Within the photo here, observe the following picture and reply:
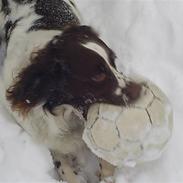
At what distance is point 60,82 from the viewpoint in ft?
5.99

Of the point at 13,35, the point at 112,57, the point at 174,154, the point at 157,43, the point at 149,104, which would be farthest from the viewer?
the point at 157,43

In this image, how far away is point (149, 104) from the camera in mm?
1806

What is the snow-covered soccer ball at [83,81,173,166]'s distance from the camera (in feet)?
5.82

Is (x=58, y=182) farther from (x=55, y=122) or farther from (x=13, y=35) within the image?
(x=13, y=35)

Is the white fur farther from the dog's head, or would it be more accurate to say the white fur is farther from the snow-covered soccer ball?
the snow-covered soccer ball

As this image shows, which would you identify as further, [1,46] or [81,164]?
[1,46]

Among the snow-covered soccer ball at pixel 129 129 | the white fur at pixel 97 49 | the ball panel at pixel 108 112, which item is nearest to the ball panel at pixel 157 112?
the snow-covered soccer ball at pixel 129 129

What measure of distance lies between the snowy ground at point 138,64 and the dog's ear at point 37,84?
0.95 feet

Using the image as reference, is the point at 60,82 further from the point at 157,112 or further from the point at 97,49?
the point at 157,112

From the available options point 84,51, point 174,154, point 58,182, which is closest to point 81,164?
point 58,182

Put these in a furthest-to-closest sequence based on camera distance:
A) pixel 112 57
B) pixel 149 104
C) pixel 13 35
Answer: pixel 13 35 → pixel 112 57 → pixel 149 104

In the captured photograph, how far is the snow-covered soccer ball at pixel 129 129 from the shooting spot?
1.77m

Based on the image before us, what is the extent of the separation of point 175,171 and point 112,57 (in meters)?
0.46

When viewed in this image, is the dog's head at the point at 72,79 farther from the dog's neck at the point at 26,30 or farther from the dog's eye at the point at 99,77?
the dog's neck at the point at 26,30
